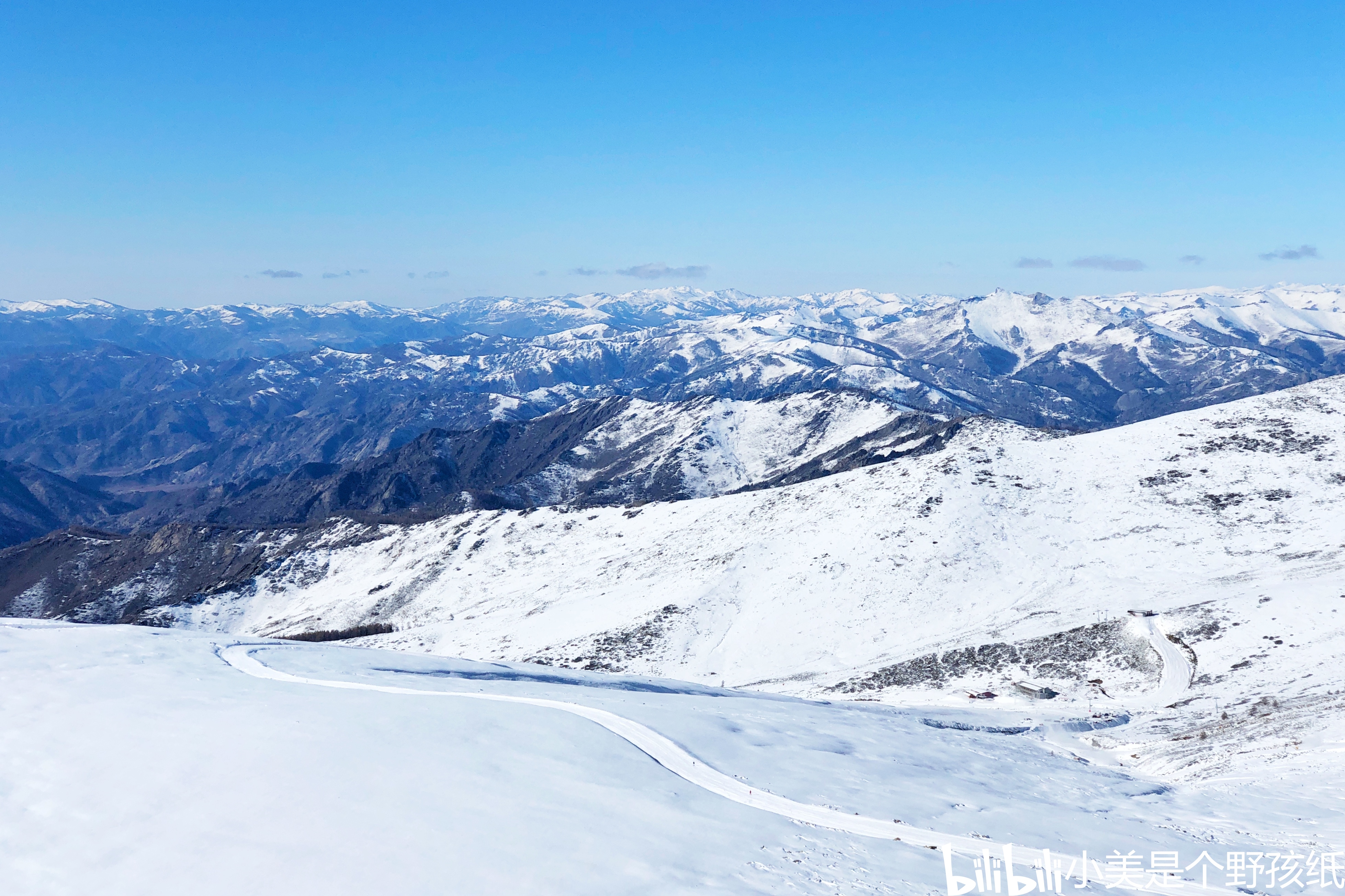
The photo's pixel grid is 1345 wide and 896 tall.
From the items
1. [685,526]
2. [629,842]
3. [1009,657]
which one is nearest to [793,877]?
[629,842]

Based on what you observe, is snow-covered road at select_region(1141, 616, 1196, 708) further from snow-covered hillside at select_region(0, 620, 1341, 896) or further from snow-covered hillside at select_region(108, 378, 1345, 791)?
snow-covered hillside at select_region(0, 620, 1341, 896)

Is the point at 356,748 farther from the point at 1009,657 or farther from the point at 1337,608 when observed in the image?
the point at 1337,608

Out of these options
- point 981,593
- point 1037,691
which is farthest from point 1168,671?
point 981,593

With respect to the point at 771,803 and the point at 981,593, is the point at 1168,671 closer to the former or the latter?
the point at 981,593

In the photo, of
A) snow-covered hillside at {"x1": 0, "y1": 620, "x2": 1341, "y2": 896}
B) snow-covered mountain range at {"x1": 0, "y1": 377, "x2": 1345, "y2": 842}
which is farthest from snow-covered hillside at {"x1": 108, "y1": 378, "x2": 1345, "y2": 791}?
snow-covered hillside at {"x1": 0, "y1": 620, "x2": 1341, "y2": 896}

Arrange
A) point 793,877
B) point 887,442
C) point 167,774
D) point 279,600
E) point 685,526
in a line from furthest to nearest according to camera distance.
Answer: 1. point 887,442
2. point 279,600
3. point 685,526
4. point 167,774
5. point 793,877

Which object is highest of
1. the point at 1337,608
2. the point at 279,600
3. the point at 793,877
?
the point at 793,877

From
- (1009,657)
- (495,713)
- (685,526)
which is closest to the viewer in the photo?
(495,713)

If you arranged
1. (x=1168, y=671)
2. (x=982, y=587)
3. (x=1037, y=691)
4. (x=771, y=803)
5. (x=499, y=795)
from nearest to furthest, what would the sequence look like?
(x=499, y=795) < (x=771, y=803) < (x=1168, y=671) < (x=1037, y=691) < (x=982, y=587)

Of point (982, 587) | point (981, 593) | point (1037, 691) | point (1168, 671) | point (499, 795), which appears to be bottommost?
point (981, 593)
